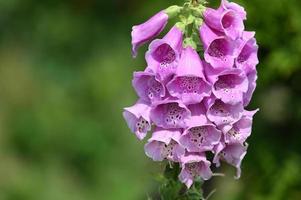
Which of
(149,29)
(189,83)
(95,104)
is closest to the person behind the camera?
(189,83)

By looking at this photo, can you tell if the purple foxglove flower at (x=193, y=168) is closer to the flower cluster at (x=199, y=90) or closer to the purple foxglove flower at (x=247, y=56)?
the flower cluster at (x=199, y=90)

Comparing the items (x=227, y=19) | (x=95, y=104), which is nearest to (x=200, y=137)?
(x=227, y=19)

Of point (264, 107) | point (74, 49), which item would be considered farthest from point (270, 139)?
point (74, 49)

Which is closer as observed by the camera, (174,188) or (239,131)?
(239,131)

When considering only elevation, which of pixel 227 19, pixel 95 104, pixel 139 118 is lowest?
pixel 95 104

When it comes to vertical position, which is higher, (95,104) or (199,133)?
(199,133)

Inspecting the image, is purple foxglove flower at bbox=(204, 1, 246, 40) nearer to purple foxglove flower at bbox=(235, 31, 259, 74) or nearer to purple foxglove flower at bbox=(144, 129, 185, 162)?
purple foxglove flower at bbox=(235, 31, 259, 74)

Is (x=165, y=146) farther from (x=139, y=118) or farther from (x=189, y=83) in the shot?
(x=189, y=83)
